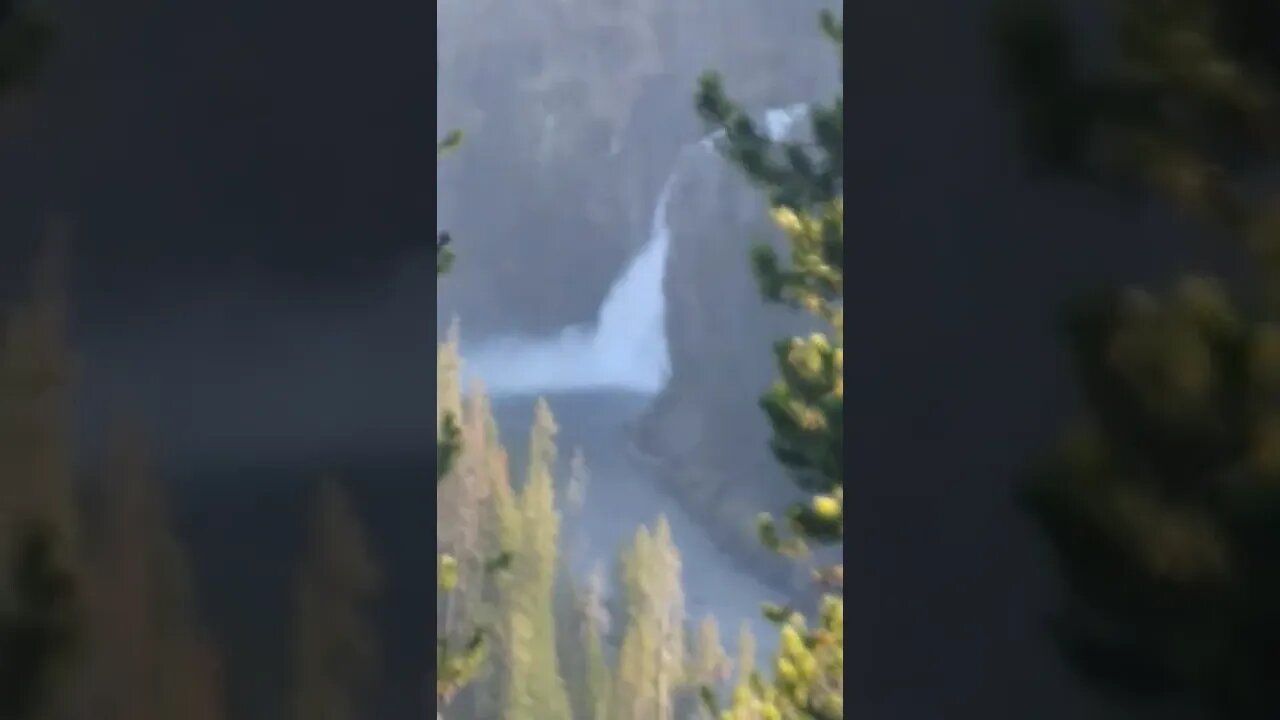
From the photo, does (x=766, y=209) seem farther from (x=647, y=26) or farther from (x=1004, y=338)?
(x=1004, y=338)

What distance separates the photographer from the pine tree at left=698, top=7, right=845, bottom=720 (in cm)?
388

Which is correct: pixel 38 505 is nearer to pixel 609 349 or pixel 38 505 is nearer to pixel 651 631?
pixel 609 349

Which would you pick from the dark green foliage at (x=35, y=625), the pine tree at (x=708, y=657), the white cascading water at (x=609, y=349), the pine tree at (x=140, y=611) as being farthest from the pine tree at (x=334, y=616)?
the pine tree at (x=708, y=657)

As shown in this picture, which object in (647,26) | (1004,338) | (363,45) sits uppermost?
(647,26)

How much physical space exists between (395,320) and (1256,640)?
1523 millimetres

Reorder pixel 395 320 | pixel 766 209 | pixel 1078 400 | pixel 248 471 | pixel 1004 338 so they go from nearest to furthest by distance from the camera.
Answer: pixel 1078 400
pixel 1004 338
pixel 248 471
pixel 395 320
pixel 766 209

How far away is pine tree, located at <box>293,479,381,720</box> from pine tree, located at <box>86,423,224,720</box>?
0.56 feet

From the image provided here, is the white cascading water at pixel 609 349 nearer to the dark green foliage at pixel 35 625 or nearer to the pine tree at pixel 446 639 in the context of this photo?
the pine tree at pixel 446 639

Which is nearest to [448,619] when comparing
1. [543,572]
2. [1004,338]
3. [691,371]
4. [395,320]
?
[543,572]

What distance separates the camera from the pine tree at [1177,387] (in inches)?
51.9

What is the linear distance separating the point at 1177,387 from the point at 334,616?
1517mm

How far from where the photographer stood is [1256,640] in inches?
52.4

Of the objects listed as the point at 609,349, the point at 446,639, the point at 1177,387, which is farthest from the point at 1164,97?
the point at 446,639

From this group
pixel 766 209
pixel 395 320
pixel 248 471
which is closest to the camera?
pixel 248 471
